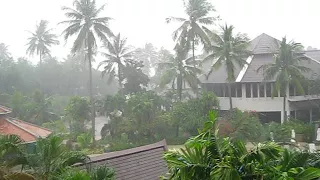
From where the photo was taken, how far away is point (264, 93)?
28.2m

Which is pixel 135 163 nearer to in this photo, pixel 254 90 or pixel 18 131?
pixel 18 131

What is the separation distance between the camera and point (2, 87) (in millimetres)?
38469

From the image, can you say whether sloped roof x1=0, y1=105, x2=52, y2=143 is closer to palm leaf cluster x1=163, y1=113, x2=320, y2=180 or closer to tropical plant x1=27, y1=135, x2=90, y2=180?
tropical plant x1=27, y1=135, x2=90, y2=180

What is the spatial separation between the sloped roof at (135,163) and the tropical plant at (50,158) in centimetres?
196

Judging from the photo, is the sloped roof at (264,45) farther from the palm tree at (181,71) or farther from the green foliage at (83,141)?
the green foliage at (83,141)

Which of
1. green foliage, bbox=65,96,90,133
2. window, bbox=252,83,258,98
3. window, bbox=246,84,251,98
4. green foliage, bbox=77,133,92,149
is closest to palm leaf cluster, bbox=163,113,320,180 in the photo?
green foliage, bbox=77,133,92,149

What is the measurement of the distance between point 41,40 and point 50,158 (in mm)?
40816

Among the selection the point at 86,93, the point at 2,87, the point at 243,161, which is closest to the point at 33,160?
the point at 243,161

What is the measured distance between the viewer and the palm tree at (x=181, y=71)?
93.6ft

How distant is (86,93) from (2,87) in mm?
12977

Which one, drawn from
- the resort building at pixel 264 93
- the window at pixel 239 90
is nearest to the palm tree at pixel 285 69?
the resort building at pixel 264 93

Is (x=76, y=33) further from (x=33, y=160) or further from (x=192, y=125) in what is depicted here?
(x=33, y=160)

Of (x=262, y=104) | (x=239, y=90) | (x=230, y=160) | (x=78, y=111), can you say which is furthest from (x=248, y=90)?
(x=230, y=160)

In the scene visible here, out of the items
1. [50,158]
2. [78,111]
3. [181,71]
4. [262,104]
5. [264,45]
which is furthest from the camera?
[264,45]
